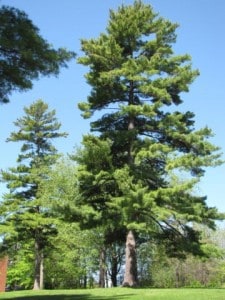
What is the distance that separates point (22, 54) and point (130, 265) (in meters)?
13.9

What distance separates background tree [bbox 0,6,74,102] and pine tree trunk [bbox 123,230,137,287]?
1229cm

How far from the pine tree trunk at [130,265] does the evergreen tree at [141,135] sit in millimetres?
52

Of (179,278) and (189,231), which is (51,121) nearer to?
(189,231)

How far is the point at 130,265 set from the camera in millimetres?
23203

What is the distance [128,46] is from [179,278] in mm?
38704

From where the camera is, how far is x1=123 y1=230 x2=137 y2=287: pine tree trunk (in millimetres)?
22798

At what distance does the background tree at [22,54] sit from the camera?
12844 millimetres

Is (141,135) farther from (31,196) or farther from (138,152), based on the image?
(31,196)

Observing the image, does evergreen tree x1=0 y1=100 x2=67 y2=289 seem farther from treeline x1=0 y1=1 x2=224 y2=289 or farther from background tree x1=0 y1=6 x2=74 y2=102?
background tree x1=0 y1=6 x2=74 y2=102

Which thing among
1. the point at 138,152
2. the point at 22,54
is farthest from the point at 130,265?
the point at 22,54

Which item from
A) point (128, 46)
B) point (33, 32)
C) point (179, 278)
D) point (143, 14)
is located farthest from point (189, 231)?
point (179, 278)

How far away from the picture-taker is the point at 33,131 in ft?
132

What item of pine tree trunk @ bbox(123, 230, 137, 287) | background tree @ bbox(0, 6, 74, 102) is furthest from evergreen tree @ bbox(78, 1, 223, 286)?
background tree @ bbox(0, 6, 74, 102)

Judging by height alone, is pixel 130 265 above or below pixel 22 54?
below
